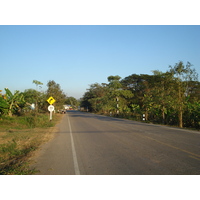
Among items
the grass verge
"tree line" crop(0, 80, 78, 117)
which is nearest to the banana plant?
"tree line" crop(0, 80, 78, 117)

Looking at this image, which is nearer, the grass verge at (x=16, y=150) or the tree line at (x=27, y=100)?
the grass verge at (x=16, y=150)

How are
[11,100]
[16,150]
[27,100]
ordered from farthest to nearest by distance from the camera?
[27,100] < [11,100] < [16,150]

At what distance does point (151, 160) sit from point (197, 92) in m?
40.4

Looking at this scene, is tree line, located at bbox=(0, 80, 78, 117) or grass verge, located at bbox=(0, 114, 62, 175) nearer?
grass verge, located at bbox=(0, 114, 62, 175)

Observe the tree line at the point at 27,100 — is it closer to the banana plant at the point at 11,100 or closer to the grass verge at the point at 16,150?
the banana plant at the point at 11,100

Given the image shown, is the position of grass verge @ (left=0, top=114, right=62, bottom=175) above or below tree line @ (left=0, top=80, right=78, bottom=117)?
below

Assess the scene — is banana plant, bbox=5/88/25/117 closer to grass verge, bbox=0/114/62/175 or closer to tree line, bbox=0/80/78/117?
tree line, bbox=0/80/78/117

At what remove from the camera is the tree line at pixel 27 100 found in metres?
23.2

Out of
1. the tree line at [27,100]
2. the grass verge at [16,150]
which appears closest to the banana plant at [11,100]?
the tree line at [27,100]

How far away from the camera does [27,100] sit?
31.9m

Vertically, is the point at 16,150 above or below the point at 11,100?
below

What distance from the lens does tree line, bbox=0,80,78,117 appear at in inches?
912

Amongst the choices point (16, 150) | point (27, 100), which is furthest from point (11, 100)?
point (16, 150)

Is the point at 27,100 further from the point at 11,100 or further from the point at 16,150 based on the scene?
the point at 16,150
